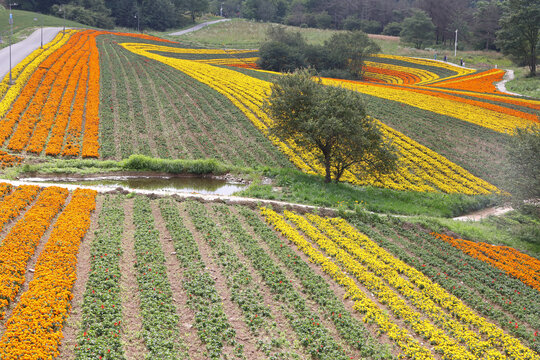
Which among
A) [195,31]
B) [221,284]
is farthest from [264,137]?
[195,31]

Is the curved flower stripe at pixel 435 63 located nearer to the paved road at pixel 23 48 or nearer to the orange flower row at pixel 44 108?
the paved road at pixel 23 48

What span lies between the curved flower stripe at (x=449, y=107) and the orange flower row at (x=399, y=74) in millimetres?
20745

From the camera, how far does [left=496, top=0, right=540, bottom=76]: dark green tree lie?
218 ft

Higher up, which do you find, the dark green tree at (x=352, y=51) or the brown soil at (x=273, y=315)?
the dark green tree at (x=352, y=51)

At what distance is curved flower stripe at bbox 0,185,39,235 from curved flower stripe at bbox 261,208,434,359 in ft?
37.3

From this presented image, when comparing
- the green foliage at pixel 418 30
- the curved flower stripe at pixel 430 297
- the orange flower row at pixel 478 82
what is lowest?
the curved flower stripe at pixel 430 297

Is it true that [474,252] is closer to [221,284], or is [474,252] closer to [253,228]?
[253,228]

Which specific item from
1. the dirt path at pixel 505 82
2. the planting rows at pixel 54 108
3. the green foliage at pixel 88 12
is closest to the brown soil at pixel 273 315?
the planting rows at pixel 54 108

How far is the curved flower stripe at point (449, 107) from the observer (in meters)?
42.7

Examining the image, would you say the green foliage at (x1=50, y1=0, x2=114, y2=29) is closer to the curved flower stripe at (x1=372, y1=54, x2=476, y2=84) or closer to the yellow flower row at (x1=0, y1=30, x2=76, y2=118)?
the yellow flower row at (x1=0, y1=30, x2=76, y2=118)

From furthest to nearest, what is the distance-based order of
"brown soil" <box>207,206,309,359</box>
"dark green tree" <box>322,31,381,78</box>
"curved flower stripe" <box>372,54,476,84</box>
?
"curved flower stripe" <box>372,54,476,84</box> → "dark green tree" <box>322,31,381,78</box> → "brown soil" <box>207,206,309,359</box>

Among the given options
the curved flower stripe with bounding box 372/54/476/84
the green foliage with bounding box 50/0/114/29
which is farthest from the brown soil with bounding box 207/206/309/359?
the green foliage with bounding box 50/0/114/29

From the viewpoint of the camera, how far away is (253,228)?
70.0 feet

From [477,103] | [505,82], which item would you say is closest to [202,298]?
[477,103]
